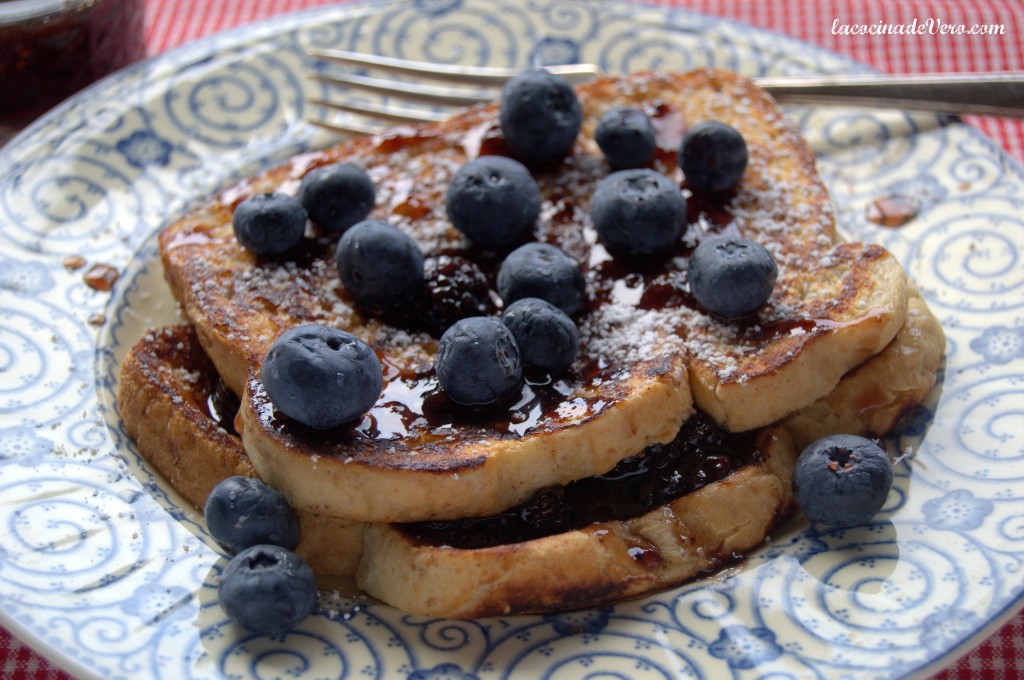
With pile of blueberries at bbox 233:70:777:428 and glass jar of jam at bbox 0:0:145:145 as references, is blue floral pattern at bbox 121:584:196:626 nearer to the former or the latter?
pile of blueberries at bbox 233:70:777:428

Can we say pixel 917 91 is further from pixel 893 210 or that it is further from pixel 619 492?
pixel 619 492

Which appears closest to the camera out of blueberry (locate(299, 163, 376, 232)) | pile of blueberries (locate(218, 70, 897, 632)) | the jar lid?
pile of blueberries (locate(218, 70, 897, 632))

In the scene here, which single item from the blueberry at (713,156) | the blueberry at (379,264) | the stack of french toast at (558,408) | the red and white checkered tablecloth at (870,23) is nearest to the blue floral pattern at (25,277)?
the stack of french toast at (558,408)

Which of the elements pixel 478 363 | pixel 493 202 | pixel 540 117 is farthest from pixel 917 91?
pixel 478 363

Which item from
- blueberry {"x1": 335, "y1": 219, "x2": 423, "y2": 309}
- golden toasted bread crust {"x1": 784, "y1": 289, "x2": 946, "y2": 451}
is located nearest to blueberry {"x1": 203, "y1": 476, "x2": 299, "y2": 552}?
blueberry {"x1": 335, "y1": 219, "x2": 423, "y2": 309}

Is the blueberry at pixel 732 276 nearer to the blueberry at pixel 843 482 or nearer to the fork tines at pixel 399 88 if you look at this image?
the blueberry at pixel 843 482

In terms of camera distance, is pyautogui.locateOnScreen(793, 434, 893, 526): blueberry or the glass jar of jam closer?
pyautogui.locateOnScreen(793, 434, 893, 526): blueberry

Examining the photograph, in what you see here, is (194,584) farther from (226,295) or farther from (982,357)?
(982,357)
